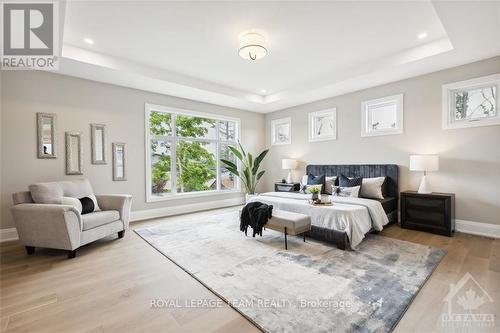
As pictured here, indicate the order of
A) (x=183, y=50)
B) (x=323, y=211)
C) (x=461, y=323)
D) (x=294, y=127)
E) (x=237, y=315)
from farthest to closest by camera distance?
(x=294, y=127) → (x=183, y=50) → (x=323, y=211) → (x=237, y=315) → (x=461, y=323)

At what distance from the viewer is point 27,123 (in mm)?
3834

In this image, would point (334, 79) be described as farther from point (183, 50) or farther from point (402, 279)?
point (402, 279)

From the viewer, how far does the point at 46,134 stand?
3.99m

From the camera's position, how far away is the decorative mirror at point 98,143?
4.43 m

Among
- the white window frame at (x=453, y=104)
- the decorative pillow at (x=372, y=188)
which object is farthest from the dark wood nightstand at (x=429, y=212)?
the white window frame at (x=453, y=104)

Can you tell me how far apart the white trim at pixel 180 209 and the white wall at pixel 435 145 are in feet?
9.31

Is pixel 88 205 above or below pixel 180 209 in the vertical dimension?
above

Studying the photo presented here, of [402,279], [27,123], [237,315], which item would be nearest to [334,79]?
[402,279]

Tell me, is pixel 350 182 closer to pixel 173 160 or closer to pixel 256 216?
pixel 256 216

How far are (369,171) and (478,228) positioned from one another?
1.89 metres

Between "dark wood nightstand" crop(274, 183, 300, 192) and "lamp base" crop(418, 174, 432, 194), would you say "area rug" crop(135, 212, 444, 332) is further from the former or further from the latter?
"dark wood nightstand" crop(274, 183, 300, 192)

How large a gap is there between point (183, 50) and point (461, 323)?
448 cm

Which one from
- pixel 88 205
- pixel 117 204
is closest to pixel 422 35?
pixel 117 204

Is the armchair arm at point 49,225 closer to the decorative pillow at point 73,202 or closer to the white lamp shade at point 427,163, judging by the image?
the decorative pillow at point 73,202
